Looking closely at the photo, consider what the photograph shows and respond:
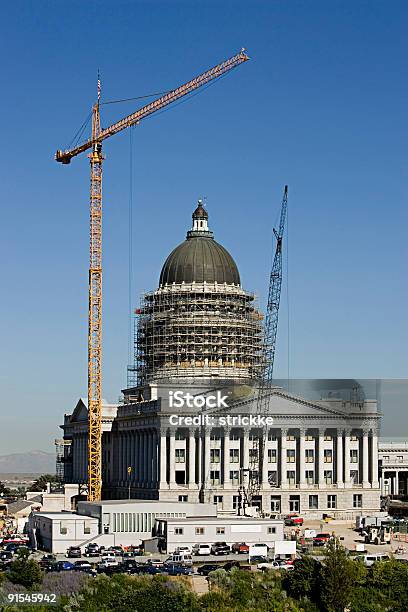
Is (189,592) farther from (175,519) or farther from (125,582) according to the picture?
Result: (175,519)

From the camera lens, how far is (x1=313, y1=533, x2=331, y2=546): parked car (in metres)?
175

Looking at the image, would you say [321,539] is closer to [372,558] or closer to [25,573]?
[372,558]

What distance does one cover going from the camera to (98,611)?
125188 millimetres

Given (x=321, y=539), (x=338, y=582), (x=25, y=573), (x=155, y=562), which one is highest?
(x=321, y=539)

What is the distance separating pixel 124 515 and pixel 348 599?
48232 mm

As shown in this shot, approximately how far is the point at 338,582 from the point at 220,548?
3063cm

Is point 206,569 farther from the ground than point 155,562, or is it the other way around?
point 206,569

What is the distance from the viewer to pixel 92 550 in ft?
548

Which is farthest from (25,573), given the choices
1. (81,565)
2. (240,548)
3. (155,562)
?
(240,548)

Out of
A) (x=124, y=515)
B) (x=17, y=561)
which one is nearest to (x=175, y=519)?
(x=124, y=515)

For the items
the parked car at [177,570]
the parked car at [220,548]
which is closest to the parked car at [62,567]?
the parked car at [177,570]

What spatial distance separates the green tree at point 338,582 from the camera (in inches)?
5340

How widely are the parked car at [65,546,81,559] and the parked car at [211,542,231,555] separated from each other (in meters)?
14.8

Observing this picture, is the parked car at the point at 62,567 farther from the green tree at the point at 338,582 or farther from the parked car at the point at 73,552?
the green tree at the point at 338,582
